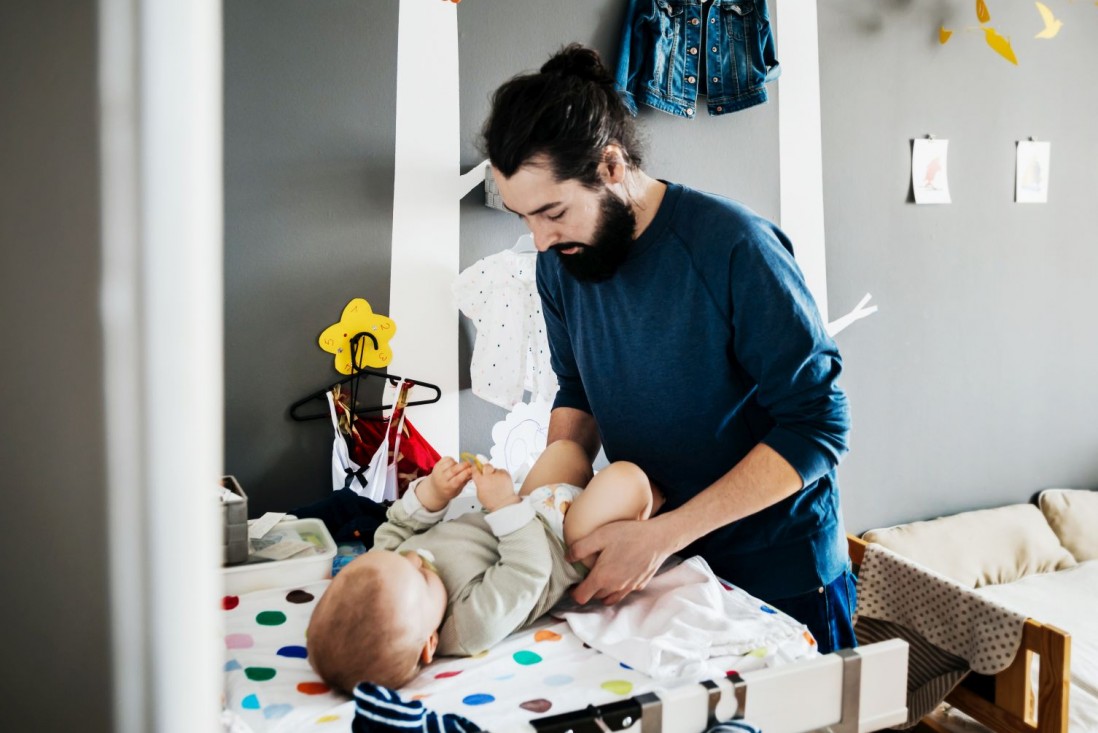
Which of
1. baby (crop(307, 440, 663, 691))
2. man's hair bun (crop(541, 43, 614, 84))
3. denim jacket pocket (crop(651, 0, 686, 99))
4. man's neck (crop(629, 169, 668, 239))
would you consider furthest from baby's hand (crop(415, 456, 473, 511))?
denim jacket pocket (crop(651, 0, 686, 99))

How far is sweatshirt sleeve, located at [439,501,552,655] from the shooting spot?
113cm

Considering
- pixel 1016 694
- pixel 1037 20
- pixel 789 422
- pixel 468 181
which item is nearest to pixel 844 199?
pixel 1037 20

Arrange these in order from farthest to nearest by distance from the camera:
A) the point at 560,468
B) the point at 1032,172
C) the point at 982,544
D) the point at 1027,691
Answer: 1. the point at 1032,172
2. the point at 982,544
3. the point at 1027,691
4. the point at 560,468

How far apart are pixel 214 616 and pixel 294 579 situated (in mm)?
1195

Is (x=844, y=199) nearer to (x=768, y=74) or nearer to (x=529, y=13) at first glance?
(x=768, y=74)

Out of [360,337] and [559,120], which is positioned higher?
[559,120]

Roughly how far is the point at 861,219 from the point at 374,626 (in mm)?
2423

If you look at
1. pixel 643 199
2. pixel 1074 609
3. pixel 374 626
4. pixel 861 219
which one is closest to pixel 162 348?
pixel 374 626

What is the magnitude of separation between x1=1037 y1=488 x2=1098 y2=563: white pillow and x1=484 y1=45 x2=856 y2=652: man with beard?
7.50 feet

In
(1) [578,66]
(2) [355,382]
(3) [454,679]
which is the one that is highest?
(1) [578,66]

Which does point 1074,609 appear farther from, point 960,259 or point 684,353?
point 684,353

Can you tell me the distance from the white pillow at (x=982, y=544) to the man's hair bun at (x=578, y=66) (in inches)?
85.7

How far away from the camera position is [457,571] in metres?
1.23

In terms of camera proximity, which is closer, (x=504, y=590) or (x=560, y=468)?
(x=504, y=590)
